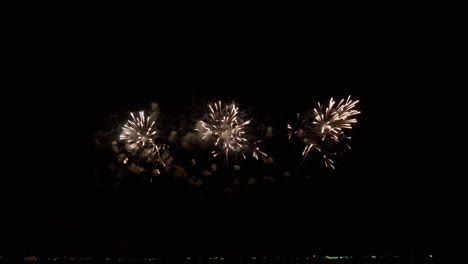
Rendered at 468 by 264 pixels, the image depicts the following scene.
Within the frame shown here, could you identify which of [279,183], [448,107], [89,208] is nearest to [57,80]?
[89,208]

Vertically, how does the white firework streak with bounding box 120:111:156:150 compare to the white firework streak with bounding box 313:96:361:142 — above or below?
below

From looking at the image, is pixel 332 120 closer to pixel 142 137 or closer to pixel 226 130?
pixel 226 130

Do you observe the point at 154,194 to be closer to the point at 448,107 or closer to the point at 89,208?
the point at 89,208

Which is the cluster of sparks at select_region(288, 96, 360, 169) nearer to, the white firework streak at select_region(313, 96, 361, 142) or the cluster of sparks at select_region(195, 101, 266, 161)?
the white firework streak at select_region(313, 96, 361, 142)

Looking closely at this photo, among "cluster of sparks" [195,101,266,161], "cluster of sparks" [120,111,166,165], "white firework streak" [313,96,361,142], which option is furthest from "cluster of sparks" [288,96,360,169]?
"cluster of sparks" [120,111,166,165]

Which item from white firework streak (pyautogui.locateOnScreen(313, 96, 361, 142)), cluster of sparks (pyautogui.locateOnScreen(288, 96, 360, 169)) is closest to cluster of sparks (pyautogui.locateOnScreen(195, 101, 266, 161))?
cluster of sparks (pyautogui.locateOnScreen(288, 96, 360, 169))

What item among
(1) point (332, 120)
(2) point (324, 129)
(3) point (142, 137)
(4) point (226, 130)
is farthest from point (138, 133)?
(1) point (332, 120)
